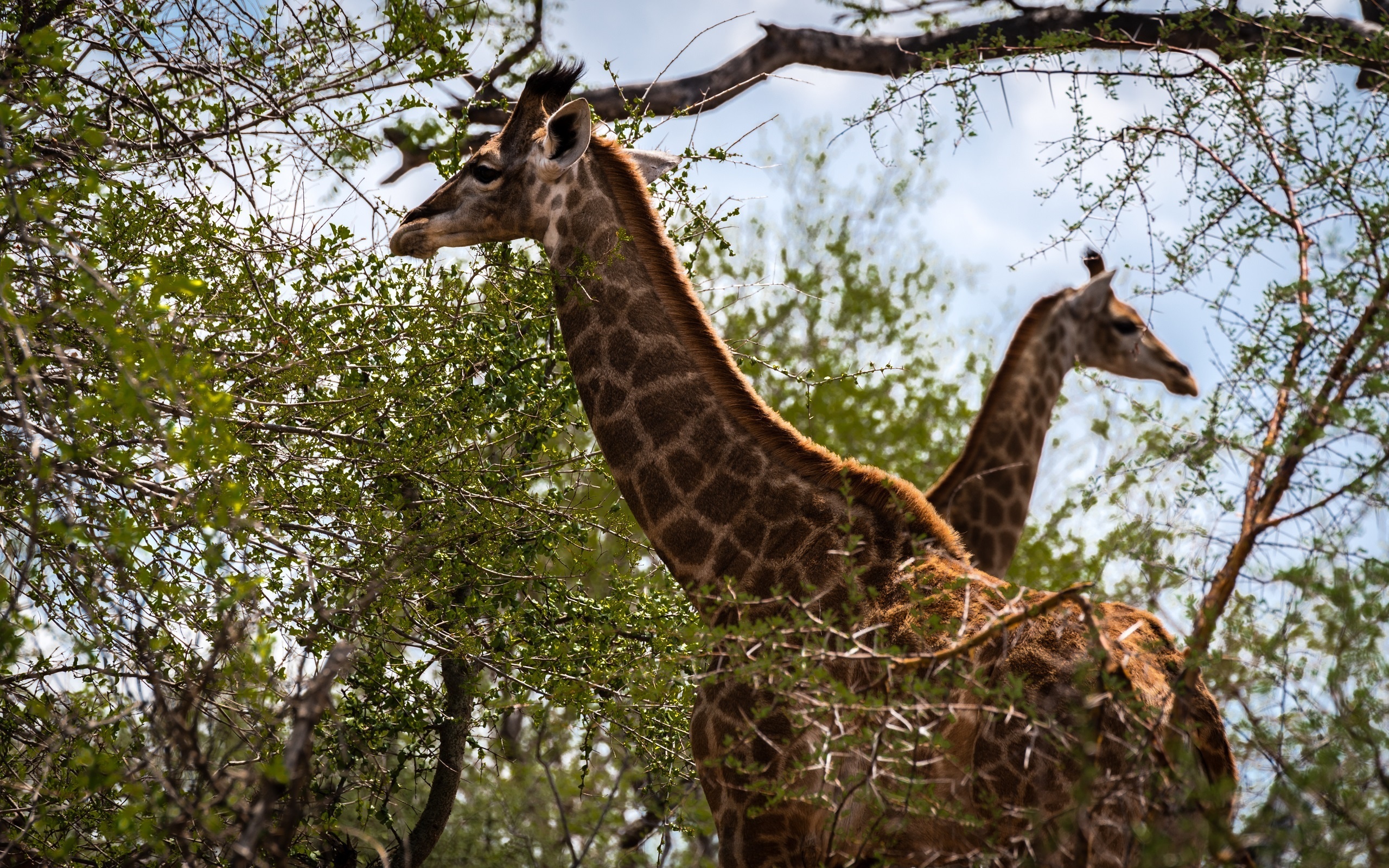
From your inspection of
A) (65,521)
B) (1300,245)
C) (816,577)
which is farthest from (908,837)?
(65,521)

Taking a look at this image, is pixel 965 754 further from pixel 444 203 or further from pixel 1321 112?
pixel 444 203

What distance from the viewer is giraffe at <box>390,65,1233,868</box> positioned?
3.53 m

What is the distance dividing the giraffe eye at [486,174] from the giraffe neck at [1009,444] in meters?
3.18

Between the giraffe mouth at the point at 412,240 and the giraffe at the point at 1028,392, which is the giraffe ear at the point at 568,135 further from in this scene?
the giraffe at the point at 1028,392

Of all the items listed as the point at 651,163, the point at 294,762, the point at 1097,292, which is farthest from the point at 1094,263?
the point at 294,762

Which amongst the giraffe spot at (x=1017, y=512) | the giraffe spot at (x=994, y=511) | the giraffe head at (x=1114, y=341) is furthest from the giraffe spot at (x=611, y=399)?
the giraffe head at (x=1114, y=341)

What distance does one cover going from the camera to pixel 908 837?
426 centimetres

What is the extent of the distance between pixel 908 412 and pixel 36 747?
14.0 metres

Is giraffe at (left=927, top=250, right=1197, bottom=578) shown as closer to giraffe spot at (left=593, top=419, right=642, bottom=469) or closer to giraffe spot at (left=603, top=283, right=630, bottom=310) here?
giraffe spot at (left=593, top=419, right=642, bottom=469)

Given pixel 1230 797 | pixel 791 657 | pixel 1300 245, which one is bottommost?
pixel 1230 797

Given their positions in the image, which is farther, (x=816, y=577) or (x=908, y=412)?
(x=908, y=412)

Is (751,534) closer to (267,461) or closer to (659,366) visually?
(659,366)

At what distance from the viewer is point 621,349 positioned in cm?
539

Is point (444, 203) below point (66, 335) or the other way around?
the other way around
